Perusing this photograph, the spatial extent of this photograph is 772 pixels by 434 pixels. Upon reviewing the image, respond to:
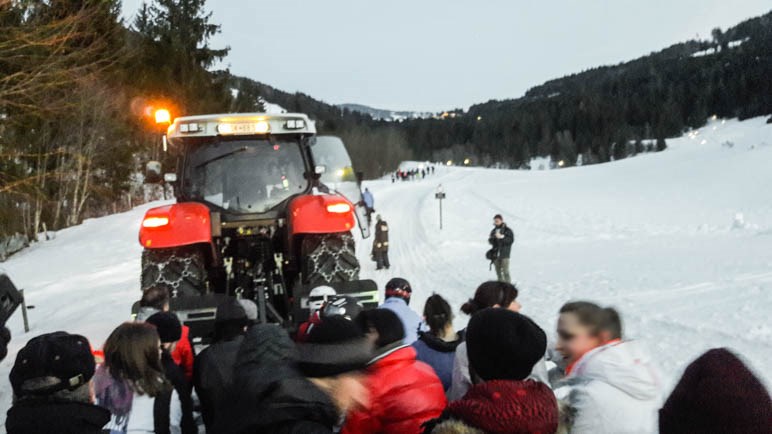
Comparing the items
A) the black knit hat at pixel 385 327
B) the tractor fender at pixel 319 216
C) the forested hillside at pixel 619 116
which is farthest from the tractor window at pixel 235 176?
the forested hillside at pixel 619 116

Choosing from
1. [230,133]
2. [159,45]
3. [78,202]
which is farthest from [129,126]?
[230,133]

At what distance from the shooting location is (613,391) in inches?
102

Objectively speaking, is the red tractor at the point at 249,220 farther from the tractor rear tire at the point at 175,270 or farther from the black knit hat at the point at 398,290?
the black knit hat at the point at 398,290

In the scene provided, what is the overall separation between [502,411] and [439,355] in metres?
1.95

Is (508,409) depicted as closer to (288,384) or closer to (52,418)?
(288,384)

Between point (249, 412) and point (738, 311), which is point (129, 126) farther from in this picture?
point (249, 412)

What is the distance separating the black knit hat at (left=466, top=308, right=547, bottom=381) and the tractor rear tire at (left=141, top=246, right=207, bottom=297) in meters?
3.99

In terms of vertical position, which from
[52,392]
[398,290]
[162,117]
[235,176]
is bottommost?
[398,290]

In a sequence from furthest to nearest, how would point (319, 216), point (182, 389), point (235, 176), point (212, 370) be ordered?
point (235, 176)
point (319, 216)
point (182, 389)
point (212, 370)

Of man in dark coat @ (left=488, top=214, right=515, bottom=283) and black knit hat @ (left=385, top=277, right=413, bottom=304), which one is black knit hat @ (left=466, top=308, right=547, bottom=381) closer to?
black knit hat @ (left=385, top=277, right=413, bottom=304)

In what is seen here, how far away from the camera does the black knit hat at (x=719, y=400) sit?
1.72m

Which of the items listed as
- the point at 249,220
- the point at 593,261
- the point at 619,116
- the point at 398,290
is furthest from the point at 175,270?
the point at 619,116

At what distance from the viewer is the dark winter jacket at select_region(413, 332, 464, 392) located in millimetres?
3693

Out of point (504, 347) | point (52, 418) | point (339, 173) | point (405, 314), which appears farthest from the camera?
point (339, 173)
